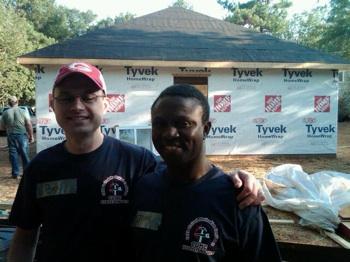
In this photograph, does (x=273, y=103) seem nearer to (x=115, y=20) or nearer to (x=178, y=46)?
(x=178, y=46)

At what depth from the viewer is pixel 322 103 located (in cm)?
1252

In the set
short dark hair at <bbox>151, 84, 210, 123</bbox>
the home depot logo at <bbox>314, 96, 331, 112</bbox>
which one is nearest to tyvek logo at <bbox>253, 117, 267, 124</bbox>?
the home depot logo at <bbox>314, 96, 331, 112</bbox>

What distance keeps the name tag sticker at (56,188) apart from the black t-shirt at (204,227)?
41cm

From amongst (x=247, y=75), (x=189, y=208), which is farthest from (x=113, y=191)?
(x=247, y=75)

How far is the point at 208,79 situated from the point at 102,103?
33.3 ft

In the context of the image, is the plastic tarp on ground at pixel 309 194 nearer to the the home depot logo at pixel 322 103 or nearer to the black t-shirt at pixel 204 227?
the black t-shirt at pixel 204 227

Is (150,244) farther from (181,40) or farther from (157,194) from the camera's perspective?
(181,40)

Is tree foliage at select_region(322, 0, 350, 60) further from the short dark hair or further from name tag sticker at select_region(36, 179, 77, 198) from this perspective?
name tag sticker at select_region(36, 179, 77, 198)

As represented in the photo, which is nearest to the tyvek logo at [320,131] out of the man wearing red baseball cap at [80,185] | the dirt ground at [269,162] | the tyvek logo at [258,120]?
the dirt ground at [269,162]

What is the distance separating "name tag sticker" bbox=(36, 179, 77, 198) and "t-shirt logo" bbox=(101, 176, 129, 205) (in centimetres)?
14

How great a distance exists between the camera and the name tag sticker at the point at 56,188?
78.1 inches

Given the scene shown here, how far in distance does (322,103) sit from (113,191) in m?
11.6

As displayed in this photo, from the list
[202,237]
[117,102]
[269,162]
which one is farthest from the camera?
[117,102]

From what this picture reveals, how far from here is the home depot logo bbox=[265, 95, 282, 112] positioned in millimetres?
12344
